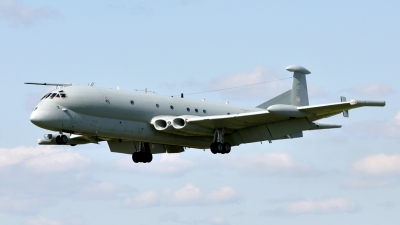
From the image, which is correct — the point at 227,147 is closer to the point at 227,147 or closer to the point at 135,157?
the point at 227,147

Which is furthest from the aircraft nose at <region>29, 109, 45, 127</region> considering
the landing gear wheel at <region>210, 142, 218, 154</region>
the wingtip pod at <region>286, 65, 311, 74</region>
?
the wingtip pod at <region>286, 65, 311, 74</region>

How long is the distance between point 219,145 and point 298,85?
716cm

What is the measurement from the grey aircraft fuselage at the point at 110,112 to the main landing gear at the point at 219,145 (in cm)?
42

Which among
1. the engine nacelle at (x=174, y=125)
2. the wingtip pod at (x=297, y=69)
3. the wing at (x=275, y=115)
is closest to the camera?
the wing at (x=275, y=115)

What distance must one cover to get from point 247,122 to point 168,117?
393 centimetres

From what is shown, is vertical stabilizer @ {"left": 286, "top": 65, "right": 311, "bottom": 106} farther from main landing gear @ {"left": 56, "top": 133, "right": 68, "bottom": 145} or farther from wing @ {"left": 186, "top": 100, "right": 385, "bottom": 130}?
main landing gear @ {"left": 56, "top": 133, "right": 68, "bottom": 145}

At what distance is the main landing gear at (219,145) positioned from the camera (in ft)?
152

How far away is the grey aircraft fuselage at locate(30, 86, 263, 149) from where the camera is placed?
1671 inches

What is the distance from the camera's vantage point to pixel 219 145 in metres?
46.3

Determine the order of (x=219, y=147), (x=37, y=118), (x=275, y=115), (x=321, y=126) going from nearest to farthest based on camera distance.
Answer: (x=37, y=118) < (x=275, y=115) < (x=219, y=147) < (x=321, y=126)

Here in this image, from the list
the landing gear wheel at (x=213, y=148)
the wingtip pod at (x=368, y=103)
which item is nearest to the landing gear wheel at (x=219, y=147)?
the landing gear wheel at (x=213, y=148)

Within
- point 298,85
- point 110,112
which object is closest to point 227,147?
point 110,112

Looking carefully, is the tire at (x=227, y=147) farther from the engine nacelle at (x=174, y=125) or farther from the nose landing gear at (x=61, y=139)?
the nose landing gear at (x=61, y=139)

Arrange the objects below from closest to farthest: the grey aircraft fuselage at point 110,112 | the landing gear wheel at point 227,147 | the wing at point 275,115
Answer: the grey aircraft fuselage at point 110,112 → the wing at point 275,115 → the landing gear wheel at point 227,147
